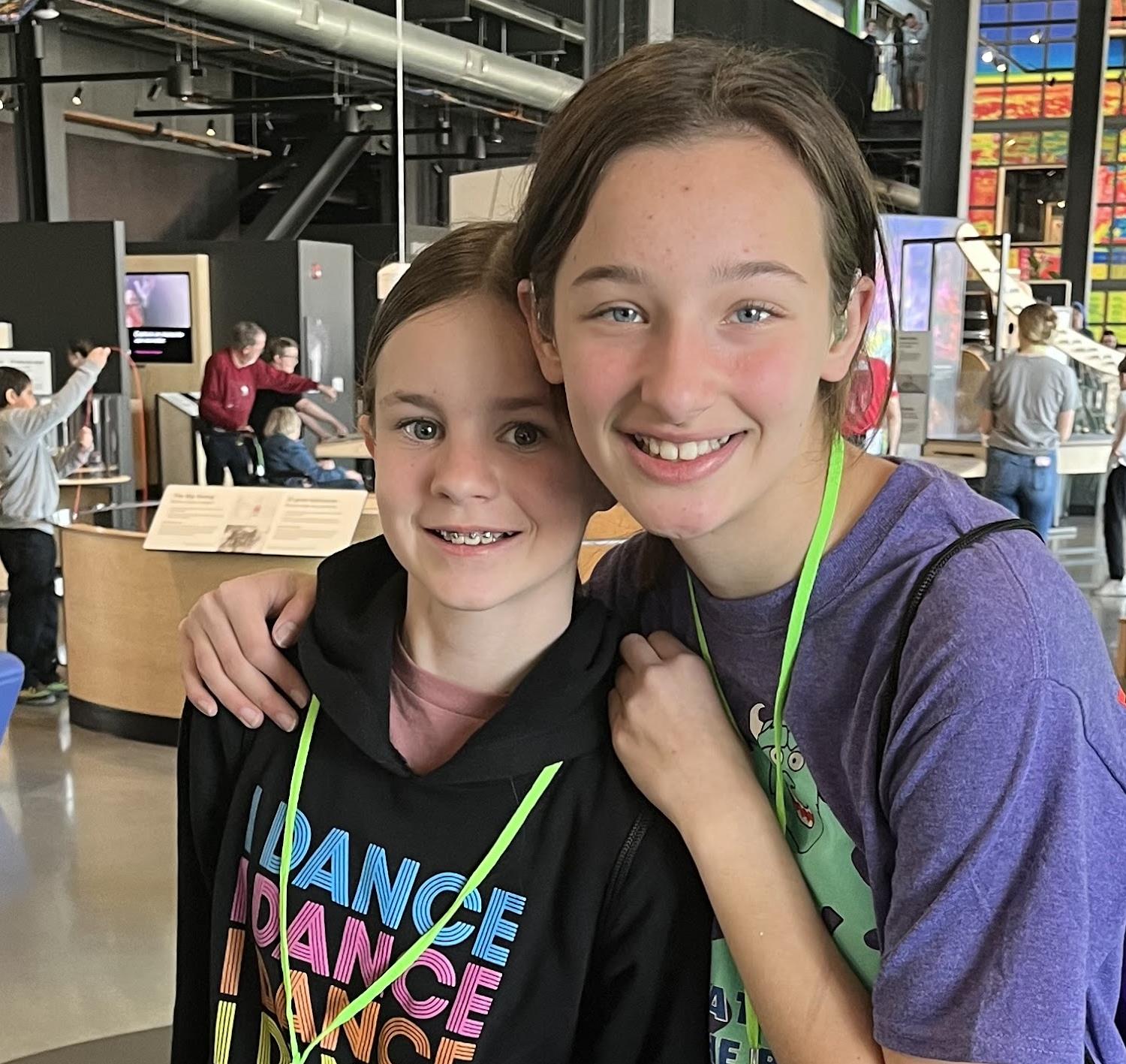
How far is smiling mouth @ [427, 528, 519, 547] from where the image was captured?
1.19m

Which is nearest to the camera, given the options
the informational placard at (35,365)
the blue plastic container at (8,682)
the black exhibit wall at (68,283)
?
the blue plastic container at (8,682)

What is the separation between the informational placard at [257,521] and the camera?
5020mm

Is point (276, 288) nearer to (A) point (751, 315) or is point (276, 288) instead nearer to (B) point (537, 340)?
(B) point (537, 340)

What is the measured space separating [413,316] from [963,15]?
42.0 feet

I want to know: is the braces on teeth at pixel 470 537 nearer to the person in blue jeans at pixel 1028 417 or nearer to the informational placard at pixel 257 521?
the informational placard at pixel 257 521

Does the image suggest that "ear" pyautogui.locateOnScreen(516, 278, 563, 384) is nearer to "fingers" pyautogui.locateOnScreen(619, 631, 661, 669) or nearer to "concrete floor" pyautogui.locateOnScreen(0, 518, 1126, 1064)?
"fingers" pyautogui.locateOnScreen(619, 631, 661, 669)

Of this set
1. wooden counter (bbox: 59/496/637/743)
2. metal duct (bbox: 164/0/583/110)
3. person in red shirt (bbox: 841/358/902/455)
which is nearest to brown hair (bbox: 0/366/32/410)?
wooden counter (bbox: 59/496/637/743)

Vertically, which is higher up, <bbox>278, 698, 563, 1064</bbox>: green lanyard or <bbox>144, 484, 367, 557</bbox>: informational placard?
<bbox>278, 698, 563, 1064</bbox>: green lanyard

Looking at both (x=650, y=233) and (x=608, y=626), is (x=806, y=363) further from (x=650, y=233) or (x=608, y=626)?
(x=608, y=626)

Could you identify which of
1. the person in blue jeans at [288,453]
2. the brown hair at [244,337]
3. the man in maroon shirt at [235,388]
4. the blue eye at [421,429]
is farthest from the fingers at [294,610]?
the brown hair at [244,337]

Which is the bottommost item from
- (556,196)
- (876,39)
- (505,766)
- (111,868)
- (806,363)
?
(111,868)

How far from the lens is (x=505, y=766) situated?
1198 mm

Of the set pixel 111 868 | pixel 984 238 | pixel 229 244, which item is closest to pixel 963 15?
pixel 984 238

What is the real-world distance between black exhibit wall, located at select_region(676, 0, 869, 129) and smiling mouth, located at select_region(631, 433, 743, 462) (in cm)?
803
